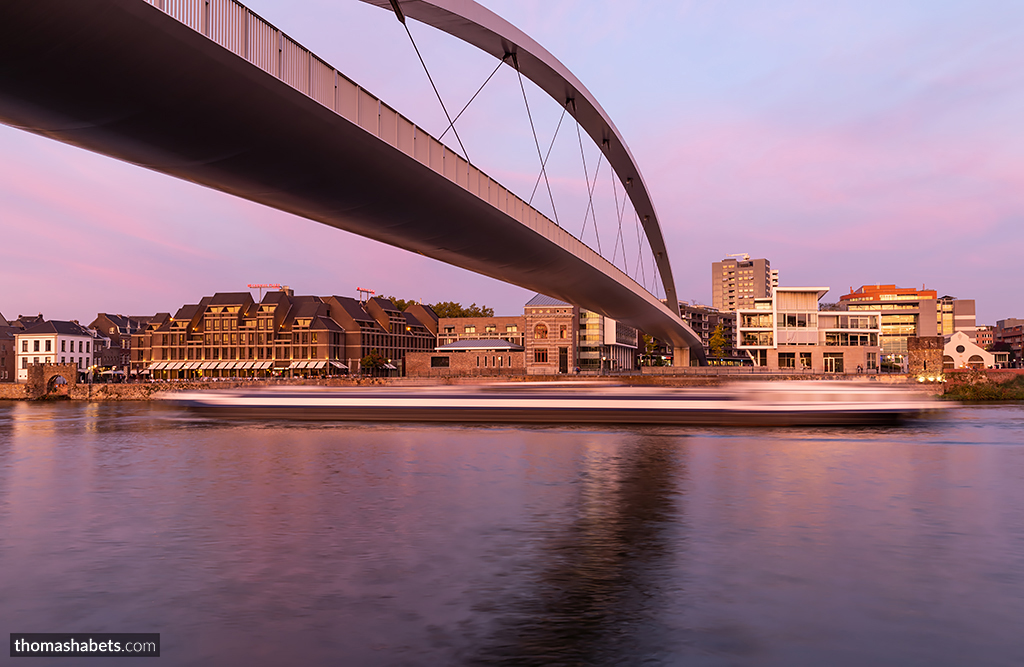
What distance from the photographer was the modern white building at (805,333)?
3765 inches

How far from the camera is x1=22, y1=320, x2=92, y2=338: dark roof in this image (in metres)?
102

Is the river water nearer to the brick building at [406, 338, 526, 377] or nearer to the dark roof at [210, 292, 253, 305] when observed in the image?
the brick building at [406, 338, 526, 377]

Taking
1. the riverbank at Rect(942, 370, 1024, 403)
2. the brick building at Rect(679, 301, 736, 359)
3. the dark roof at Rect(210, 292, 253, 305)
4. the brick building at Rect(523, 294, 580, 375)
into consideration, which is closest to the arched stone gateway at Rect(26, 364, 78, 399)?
the dark roof at Rect(210, 292, 253, 305)

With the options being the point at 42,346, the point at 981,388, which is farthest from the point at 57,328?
the point at 981,388

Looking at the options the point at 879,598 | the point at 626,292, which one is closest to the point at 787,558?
the point at 879,598

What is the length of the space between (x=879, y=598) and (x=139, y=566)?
7.57m

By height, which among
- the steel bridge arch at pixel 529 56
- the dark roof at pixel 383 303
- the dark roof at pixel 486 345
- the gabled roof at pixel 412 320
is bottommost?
the dark roof at pixel 486 345

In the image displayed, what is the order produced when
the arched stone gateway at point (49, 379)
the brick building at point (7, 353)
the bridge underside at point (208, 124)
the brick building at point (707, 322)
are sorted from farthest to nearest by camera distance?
the brick building at point (707, 322) < the brick building at point (7, 353) < the arched stone gateway at point (49, 379) < the bridge underside at point (208, 124)

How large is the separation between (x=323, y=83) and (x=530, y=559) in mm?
12920

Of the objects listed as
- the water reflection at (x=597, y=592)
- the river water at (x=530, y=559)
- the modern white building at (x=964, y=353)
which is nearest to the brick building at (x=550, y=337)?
the modern white building at (x=964, y=353)

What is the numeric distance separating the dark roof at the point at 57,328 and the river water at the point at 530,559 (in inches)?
3874

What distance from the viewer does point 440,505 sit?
12.1 metres

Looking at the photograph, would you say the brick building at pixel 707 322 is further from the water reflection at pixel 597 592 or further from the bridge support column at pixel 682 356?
the water reflection at pixel 597 592

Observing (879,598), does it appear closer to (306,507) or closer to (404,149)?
(306,507)
